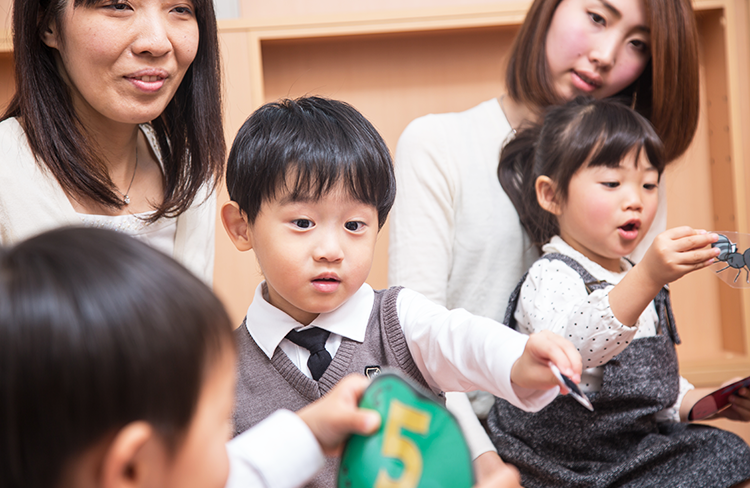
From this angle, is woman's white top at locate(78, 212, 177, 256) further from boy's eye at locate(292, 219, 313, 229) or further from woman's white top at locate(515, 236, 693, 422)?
woman's white top at locate(515, 236, 693, 422)

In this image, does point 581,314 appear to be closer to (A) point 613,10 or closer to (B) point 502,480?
(B) point 502,480

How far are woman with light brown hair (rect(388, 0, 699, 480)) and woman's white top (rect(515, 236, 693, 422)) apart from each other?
147mm

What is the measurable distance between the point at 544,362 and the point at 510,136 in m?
0.78

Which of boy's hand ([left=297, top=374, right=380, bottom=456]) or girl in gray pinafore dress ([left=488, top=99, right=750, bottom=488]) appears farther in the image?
girl in gray pinafore dress ([left=488, top=99, right=750, bottom=488])

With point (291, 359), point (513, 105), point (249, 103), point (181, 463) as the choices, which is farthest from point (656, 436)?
point (249, 103)

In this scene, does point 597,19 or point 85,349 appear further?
point 597,19

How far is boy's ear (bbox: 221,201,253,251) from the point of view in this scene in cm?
85

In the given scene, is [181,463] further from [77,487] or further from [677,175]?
[677,175]

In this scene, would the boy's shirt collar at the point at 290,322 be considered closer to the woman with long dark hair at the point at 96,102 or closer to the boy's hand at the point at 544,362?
the boy's hand at the point at 544,362

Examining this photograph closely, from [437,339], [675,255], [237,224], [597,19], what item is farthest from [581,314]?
[597,19]

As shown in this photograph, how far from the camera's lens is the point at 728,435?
39.3 inches

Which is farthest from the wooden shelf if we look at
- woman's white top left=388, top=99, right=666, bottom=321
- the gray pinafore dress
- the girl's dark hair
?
the gray pinafore dress

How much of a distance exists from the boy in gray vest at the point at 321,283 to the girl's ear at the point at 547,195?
42cm

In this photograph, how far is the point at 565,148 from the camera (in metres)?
1.12
